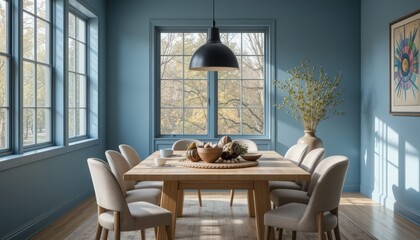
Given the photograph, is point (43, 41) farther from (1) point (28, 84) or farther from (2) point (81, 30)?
(2) point (81, 30)

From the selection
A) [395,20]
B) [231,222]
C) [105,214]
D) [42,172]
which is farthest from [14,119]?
[395,20]

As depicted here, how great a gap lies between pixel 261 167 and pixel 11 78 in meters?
2.40

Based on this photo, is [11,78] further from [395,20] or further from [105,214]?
[395,20]

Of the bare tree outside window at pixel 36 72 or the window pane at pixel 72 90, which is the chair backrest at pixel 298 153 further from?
the window pane at pixel 72 90

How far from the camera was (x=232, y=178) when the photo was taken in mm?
3490

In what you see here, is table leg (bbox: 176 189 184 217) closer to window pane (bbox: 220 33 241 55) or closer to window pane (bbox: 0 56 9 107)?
window pane (bbox: 0 56 9 107)

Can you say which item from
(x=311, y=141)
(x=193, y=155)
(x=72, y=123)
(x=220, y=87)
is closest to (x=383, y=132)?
(x=311, y=141)

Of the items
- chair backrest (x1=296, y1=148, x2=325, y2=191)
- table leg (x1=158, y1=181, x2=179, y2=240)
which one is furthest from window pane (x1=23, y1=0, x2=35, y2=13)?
chair backrest (x1=296, y1=148, x2=325, y2=191)

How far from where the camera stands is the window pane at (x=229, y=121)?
715 cm

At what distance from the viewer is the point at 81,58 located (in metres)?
6.41

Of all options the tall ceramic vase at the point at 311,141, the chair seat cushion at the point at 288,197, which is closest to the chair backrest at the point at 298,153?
the chair seat cushion at the point at 288,197

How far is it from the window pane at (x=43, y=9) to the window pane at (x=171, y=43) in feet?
7.27

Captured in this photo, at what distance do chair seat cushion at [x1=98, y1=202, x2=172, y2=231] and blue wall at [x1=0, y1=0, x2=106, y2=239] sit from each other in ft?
3.70

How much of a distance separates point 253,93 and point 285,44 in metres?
0.88
